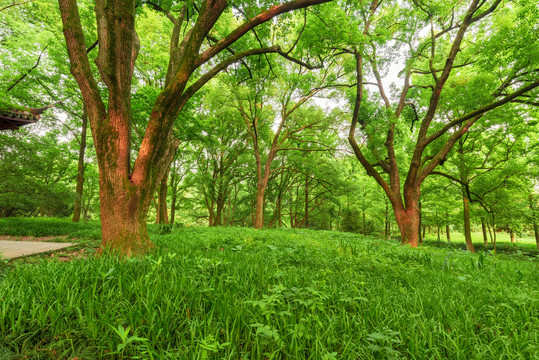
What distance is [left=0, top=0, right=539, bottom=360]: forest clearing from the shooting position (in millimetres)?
1546

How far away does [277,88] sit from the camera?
46.0 ft

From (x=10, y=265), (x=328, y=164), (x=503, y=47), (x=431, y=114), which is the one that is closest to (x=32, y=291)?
(x=10, y=265)

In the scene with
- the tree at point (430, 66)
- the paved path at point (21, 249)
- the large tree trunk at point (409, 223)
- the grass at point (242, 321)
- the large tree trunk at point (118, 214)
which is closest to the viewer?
the grass at point (242, 321)

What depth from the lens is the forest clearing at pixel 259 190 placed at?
155 cm

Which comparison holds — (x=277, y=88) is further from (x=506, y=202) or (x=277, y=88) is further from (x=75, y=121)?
(x=506, y=202)

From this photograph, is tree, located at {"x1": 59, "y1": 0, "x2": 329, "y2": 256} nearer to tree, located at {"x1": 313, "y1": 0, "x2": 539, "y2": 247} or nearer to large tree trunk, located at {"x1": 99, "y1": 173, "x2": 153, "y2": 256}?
large tree trunk, located at {"x1": 99, "y1": 173, "x2": 153, "y2": 256}

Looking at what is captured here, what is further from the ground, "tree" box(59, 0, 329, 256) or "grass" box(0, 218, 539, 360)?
"tree" box(59, 0, 329, 256)

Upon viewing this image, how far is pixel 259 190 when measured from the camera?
526 inches

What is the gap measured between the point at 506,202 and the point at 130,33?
68.8 feet

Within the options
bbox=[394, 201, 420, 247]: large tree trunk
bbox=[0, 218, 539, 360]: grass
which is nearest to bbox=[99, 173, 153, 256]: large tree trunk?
bbox=[0, 218, 539, 360]: grass

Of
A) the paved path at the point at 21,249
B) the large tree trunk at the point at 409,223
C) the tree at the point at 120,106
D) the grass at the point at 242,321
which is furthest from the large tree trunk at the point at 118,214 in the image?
the large tree trunk at the point at 409,223

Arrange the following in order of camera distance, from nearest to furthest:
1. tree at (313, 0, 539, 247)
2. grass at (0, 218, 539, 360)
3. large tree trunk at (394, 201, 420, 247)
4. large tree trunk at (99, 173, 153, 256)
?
grass at (0, 218, 539, 360), large tree trunk at (99, 173, 153, 256), tree at (313, 0, 539, 247), large tree trunk at (394, 201, 420, 247)

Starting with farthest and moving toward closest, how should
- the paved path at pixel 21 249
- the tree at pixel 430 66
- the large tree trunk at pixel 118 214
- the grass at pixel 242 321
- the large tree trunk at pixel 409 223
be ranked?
1. the large tree trunk at pixel 409 223
2. the tree at pixel 430 66
3. the paved path at pixel 21 249
4. the large tree trunk at pixel 118 214
5. the grass at pixel 242 321

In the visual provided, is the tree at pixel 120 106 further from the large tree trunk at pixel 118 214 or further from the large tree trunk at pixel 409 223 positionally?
the large tree trunk at pixel 409 223
